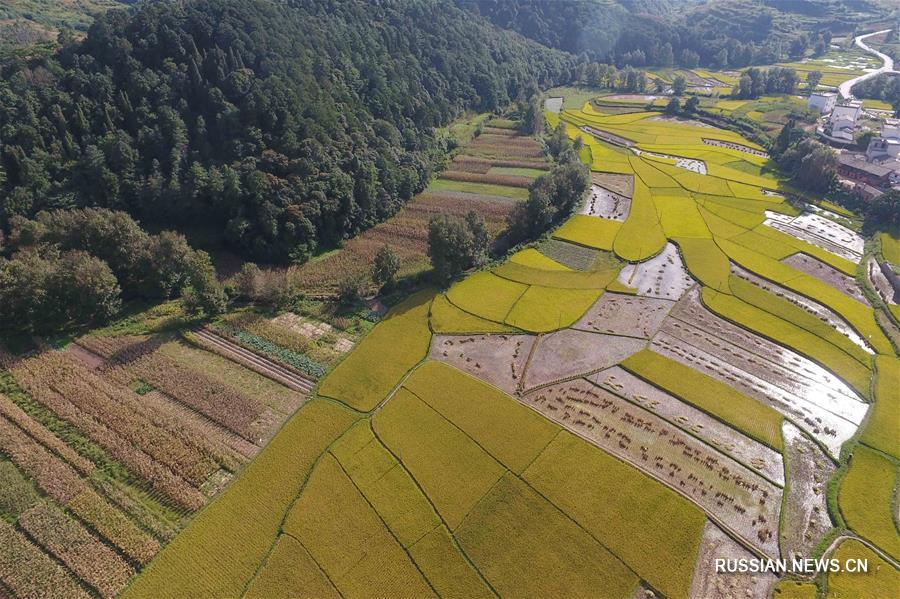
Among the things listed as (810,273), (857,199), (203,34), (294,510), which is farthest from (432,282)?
(857,199)

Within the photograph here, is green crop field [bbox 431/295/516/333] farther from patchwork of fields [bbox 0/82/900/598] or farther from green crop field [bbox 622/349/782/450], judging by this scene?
green crop field [bbox 622/349/782/450]

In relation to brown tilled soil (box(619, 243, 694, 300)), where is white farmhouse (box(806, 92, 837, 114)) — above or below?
above

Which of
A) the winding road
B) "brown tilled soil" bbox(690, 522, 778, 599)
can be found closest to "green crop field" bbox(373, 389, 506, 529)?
"brown tilled soil" bbox(690, 522, 778, 599)

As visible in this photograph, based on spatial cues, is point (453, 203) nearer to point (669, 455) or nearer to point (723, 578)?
point (669, 455)

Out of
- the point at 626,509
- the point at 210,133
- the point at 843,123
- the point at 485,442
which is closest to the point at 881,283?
the point at 626,509

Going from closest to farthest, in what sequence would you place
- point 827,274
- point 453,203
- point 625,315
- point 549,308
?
point 625,315, point 549,308, point 827,274, point 453,203

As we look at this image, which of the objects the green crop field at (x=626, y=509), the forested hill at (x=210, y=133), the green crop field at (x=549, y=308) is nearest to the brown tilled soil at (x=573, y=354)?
the green crop field at (x=549, y=308)
